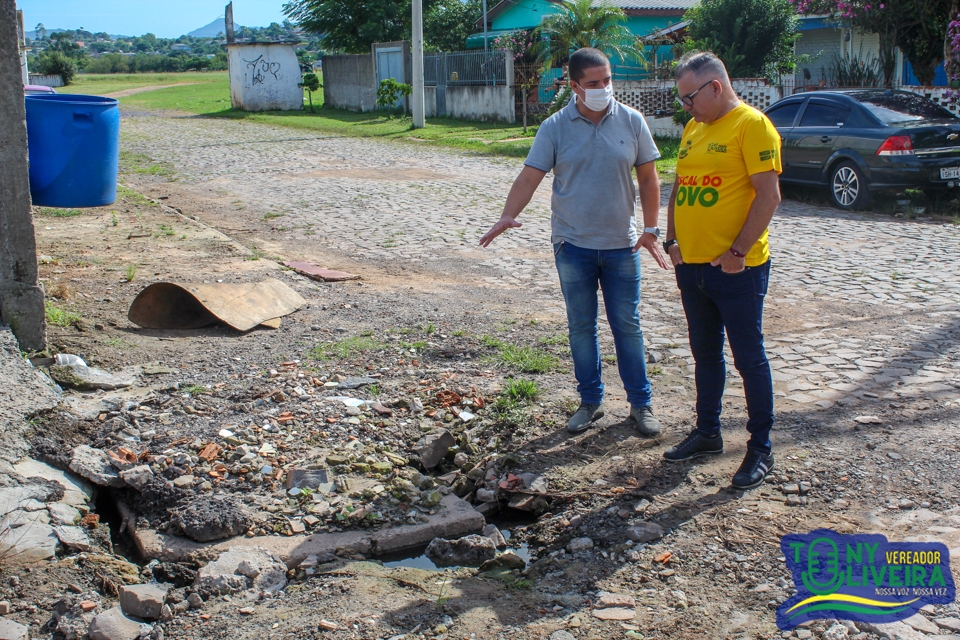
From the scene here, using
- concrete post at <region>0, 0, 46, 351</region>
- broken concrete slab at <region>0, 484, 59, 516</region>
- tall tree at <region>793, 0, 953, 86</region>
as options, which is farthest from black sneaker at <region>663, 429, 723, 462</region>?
tall tree at <region>793, 0, 953, 86</region>

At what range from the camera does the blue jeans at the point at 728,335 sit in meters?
3.71

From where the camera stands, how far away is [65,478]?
401 centimetres

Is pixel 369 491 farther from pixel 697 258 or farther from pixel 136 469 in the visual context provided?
pixel 697 258

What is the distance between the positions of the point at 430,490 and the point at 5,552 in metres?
1.78

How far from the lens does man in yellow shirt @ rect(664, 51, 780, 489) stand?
3.57 metres

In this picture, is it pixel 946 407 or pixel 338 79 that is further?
pixel 338 79

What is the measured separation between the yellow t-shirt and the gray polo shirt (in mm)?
431

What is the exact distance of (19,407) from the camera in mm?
4383

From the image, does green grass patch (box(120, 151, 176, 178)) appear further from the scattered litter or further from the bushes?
the bushes

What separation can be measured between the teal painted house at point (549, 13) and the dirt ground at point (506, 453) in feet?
77.0

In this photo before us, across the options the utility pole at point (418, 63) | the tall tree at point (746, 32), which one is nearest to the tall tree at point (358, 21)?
the utility pole at point (418, 63)

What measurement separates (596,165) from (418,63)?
20.5 meters

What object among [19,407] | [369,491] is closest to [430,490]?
[369,491]

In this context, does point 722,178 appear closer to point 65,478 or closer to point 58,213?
point 65,478
